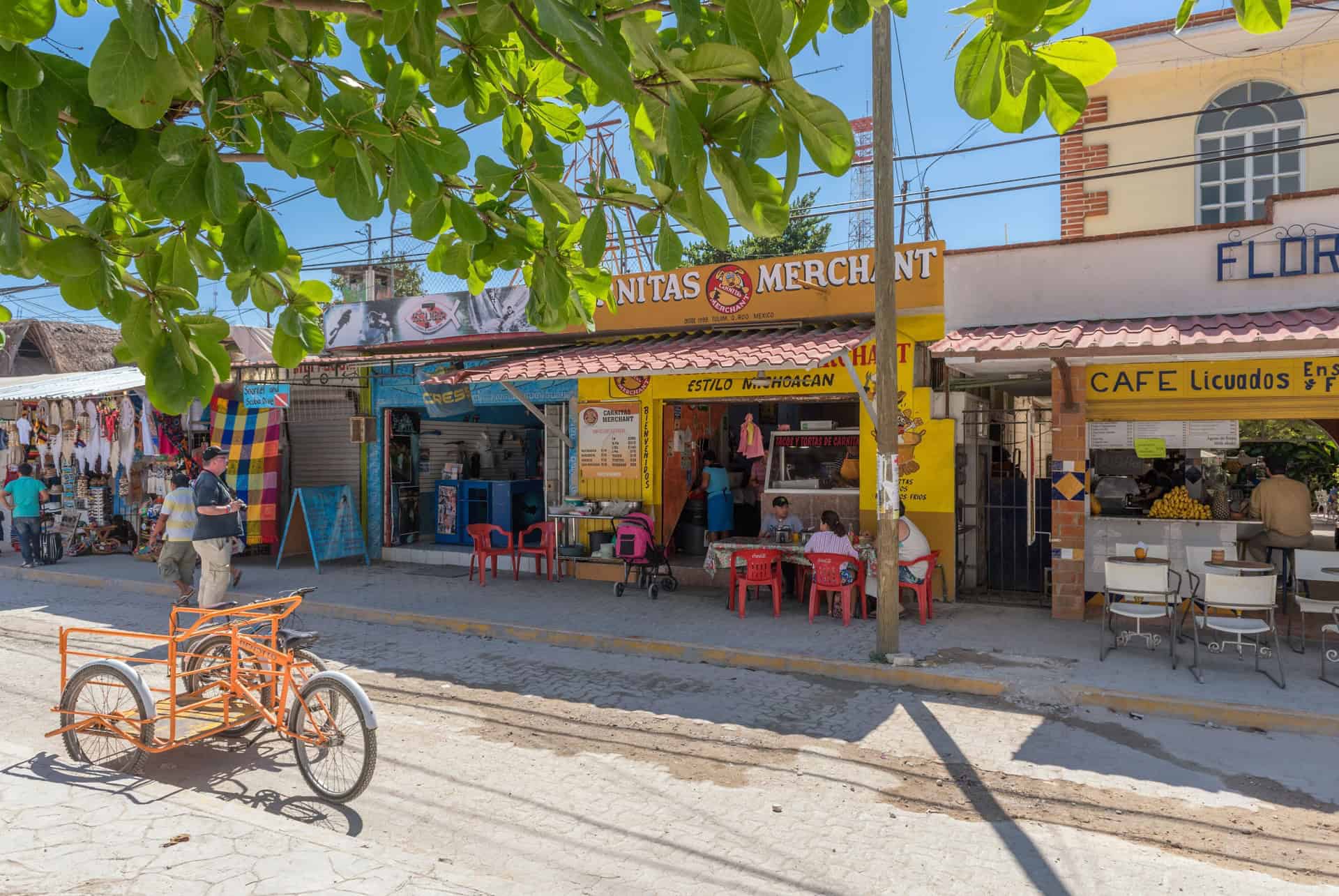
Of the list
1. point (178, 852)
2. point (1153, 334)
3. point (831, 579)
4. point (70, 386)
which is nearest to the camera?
point (178, 852)

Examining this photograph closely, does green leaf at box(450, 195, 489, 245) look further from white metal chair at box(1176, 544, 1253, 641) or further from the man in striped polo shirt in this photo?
white metal chair at box(1176, 544, 1253, 641)

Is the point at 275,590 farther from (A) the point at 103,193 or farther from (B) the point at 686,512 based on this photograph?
(A) the point at 103,193

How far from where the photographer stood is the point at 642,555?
1178 centimetres

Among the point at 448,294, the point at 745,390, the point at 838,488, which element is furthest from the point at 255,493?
the point at 838,488

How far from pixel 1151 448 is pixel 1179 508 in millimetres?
733

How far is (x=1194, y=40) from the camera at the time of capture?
12.6m

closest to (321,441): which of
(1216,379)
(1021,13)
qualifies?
(1216,379)

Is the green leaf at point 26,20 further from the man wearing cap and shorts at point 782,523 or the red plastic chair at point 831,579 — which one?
the man wearing cap and shorts at point 782,523

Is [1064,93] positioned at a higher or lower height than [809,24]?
lower

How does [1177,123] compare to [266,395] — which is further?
[1177,123]

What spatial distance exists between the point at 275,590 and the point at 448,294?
16.9 feet

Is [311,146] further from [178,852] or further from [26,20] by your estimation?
[178,852]

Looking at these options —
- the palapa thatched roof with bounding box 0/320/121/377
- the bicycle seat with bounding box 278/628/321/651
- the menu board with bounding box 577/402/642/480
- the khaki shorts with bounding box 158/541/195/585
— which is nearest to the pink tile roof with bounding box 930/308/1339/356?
the menu board with bounding box 577/402/642/480

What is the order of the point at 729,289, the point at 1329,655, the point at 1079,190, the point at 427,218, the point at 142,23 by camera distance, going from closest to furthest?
the point at 142,23, the point at 427,218, the point at 1329,655, the point at 729,289, the point at 1079,190
